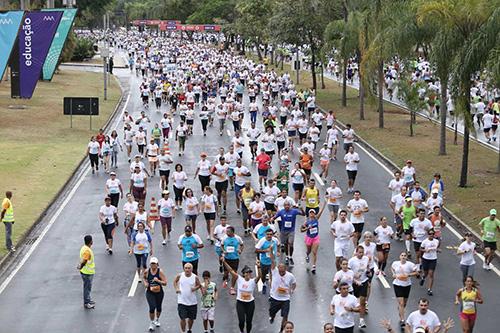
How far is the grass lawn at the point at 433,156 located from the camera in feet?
84.0

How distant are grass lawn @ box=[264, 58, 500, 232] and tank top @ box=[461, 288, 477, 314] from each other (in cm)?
A: 831

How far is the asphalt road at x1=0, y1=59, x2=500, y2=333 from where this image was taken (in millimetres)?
15922

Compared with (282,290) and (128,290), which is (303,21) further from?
(282,290)

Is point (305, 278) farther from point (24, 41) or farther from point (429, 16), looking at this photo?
point (24, 41)

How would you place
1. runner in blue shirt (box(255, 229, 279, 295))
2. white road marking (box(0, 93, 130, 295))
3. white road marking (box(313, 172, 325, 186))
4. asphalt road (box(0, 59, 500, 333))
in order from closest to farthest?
asphalt road (box(0, 59, 500, 333)) < runner in blue shirt (box(255, 229, 279, 295)) < white road marking (box(0, 93, 130, 295)) < white road marking (box(313, 172, 325, 186))

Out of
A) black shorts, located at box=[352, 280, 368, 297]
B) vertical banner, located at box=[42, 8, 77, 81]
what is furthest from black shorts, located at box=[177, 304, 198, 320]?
vertical banner, located at box=[42, 8, 77, 81]

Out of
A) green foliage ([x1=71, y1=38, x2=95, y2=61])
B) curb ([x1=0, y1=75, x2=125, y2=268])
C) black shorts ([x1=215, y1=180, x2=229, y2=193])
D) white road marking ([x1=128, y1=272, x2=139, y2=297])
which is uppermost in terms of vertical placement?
green foliage ([x1=71, y1=38, x2=95, y2=61])

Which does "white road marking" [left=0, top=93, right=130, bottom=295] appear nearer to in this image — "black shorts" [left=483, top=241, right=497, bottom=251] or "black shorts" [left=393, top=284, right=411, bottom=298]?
"black shorts" [left=393, top=284, right=411, bottom=298]

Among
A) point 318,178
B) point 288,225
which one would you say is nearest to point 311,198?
point 288,225

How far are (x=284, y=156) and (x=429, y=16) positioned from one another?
22.3ft

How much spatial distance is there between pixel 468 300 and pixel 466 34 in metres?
15.1

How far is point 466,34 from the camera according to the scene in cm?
2784

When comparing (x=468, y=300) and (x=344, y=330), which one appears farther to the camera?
(x=468, y=300)

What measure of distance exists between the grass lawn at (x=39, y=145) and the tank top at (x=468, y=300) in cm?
1053
